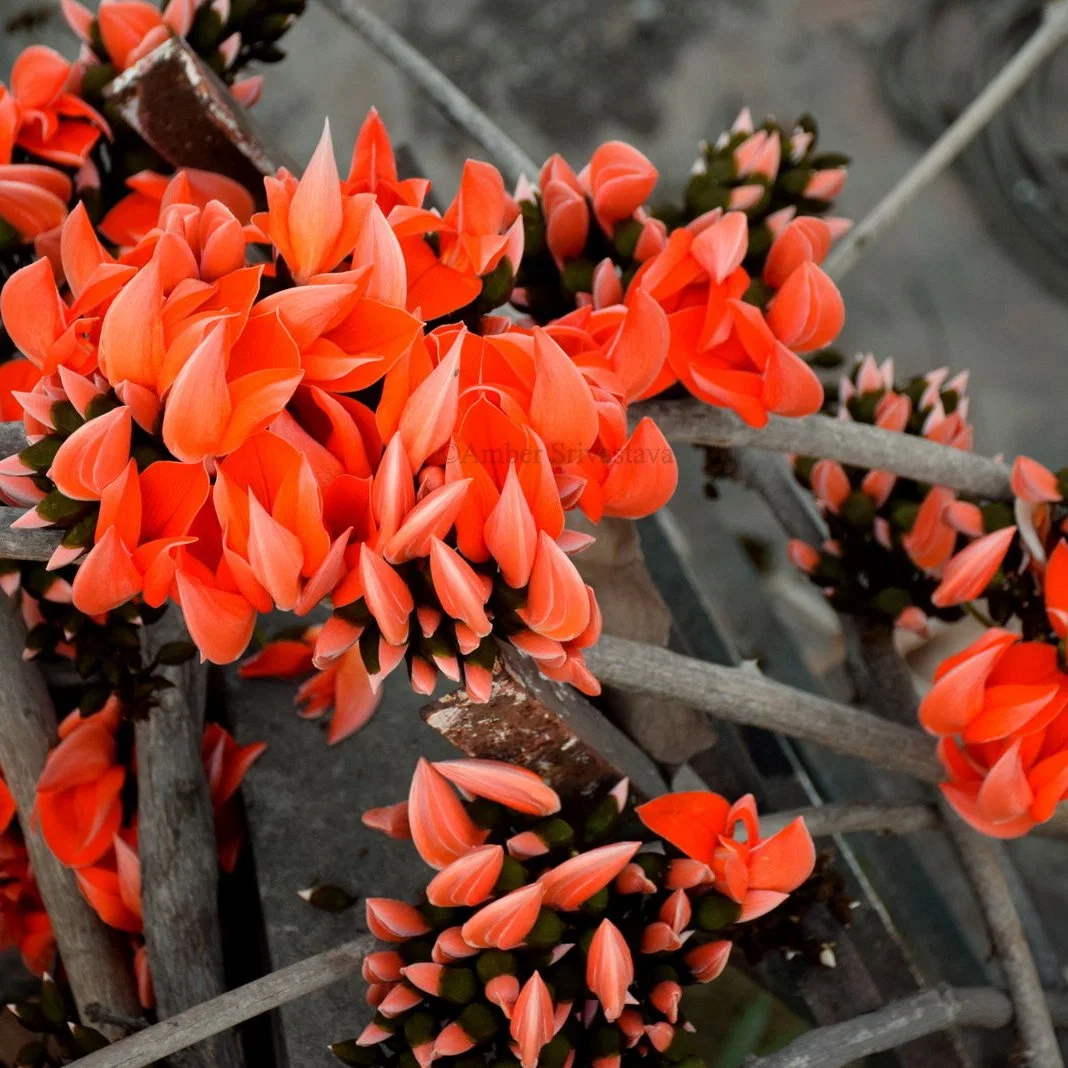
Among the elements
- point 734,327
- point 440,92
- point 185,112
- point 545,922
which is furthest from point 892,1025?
point 440,92

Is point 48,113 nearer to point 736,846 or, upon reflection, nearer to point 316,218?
point 316,218

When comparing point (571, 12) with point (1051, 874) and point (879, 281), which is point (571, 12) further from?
point (1051, 874)

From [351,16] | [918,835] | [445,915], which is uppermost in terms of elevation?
[351,16]

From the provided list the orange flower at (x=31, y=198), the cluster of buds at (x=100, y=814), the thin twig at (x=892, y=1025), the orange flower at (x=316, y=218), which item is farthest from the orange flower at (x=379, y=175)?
the thin twig at (x=892, y=1025)

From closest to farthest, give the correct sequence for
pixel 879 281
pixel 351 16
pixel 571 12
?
pixel 351 16 → pixel 879 281 → pixel 571 12

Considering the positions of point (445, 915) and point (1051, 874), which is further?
point (1051, 874)

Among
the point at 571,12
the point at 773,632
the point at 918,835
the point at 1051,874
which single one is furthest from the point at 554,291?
the point at 571,12
